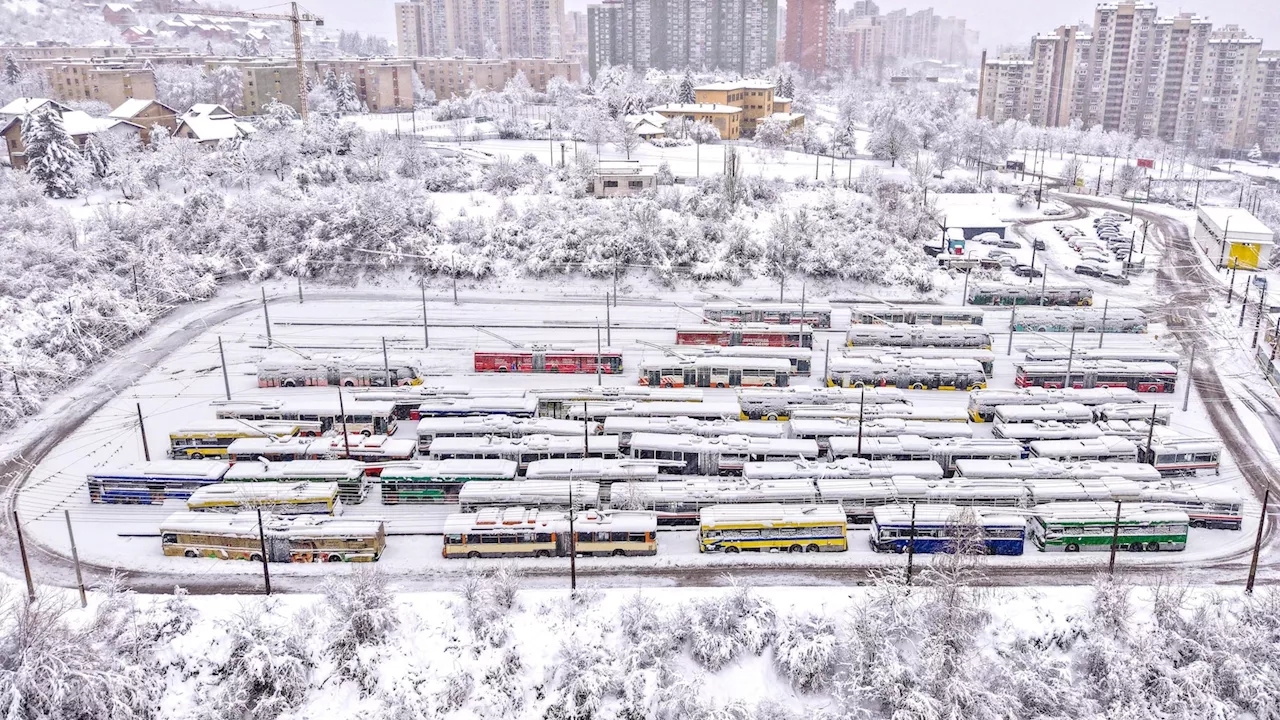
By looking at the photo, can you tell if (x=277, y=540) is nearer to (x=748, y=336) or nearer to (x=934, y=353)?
(x=748, y=336)

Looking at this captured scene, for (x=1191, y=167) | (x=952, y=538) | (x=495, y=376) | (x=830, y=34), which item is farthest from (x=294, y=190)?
(x=830, y=34)

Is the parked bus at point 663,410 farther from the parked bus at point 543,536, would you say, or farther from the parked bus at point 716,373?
the parked bus at point 543,536

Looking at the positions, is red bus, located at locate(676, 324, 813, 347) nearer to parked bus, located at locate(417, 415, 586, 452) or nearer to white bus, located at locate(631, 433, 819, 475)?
parked bus, located at locate(417, 415, 586, 452)

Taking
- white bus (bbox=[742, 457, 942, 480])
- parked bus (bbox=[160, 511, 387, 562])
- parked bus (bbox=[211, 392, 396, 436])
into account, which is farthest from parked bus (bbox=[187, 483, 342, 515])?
white bus (bbox=[742, 457, 942, 480])

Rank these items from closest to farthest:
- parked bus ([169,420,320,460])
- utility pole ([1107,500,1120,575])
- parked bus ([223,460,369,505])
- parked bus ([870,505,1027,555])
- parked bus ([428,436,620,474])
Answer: utility pole ([1107,500,1120,575]), parked bus ([870,505,1027,555]), parked bus ([223,460,369,505]), parked bus ([428,436,620,474]), parked bus ([169,420,320,460])

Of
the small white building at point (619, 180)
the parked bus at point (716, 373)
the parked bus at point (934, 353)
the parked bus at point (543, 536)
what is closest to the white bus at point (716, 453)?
the parked bus at point (543, 536)

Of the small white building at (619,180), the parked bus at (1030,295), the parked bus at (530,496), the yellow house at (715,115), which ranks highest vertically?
the yellow house at (715,115)
